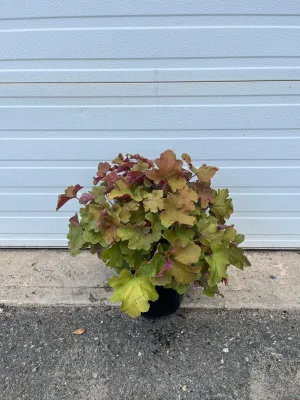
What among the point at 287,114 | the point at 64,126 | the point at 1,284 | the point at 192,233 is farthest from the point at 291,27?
the point at 1,284

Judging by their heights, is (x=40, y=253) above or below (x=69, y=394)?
above

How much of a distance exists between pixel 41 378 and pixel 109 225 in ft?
3.26

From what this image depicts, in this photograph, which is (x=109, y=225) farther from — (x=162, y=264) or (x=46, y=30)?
(x=46, y=30)

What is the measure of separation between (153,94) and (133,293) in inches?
50.0

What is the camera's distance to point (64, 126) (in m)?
2.55

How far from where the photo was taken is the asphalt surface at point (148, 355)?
204cm

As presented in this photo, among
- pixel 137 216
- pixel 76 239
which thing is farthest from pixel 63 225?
pixel 137 216

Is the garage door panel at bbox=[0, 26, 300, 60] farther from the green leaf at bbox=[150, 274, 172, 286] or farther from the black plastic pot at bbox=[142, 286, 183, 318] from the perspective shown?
the black plastic pot at bbox=[142, 286, 183, 318]

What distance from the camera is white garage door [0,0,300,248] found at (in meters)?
2.21

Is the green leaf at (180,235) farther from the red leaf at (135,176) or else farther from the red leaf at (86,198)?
the red leaf at (86,198)

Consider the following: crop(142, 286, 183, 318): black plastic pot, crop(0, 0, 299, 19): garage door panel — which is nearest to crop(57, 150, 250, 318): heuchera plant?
crop(142, 286, 183, 318): black plastic pot

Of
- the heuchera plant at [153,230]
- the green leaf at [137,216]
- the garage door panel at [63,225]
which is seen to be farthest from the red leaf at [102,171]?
the garage door panel at [63,225]

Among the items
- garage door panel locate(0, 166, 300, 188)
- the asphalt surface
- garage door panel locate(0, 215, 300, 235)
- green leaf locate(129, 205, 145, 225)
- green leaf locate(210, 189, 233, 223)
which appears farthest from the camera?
garage door panel locate(0, 215, 300, 235)

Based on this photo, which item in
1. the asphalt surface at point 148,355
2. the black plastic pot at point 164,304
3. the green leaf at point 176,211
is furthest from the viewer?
the black plastic pot at point 164,304
